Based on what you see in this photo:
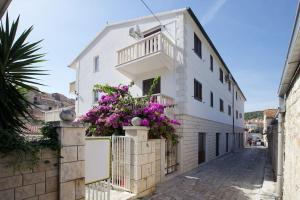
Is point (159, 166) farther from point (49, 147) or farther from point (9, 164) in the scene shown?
point (9, 164)

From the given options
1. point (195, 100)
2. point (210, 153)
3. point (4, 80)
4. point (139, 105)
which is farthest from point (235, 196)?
point (210, 153)

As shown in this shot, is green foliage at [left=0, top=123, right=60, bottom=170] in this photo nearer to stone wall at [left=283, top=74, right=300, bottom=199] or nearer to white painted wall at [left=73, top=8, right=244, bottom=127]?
stone wall at [left=283, top=74, right=300, bottom=199]

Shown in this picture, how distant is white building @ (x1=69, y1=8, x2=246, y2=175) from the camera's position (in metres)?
11.3

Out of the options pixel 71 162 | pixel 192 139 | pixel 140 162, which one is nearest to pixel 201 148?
pixel 192 139

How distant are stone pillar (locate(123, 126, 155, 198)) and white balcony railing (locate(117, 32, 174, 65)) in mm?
5082

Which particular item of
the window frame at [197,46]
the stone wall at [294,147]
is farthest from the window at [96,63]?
the stone wall at [294,147]

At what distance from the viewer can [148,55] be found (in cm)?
1123

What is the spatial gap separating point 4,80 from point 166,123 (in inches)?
260

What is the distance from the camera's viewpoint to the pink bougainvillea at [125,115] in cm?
881

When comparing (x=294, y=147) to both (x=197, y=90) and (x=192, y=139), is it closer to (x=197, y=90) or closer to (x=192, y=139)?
(x=192, y=139)

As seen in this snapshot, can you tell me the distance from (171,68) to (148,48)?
162 cm

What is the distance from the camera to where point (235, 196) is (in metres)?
7.44

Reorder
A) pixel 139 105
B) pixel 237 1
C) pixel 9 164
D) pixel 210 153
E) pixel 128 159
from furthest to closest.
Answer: pixel 210 153
pixel 139 105
pixel 237 1
pixel 128 159
pixel 9 164

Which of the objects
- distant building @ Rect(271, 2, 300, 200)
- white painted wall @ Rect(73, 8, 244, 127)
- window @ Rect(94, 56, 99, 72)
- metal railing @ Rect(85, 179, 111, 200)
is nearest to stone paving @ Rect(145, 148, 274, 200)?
metal railing @ Rect(85, 179, 111, 200)
